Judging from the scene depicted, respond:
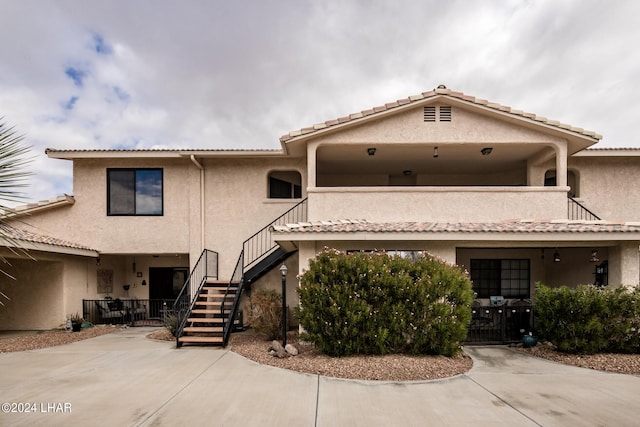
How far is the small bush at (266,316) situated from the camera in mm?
10352

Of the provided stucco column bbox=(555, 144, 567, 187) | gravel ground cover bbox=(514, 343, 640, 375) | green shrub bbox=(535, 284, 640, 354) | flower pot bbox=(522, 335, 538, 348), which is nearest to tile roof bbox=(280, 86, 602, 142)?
stucco column bbox=(555, 144, 567, 187)

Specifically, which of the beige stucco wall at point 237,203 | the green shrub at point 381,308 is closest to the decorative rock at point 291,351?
the green shrub at point 381,308

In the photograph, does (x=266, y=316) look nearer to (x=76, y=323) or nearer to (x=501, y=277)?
(x=76, y=323)

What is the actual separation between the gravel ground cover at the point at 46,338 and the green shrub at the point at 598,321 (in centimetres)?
1367

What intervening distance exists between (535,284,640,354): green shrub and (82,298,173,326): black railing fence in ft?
40.0

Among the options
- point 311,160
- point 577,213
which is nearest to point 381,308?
point 311,160

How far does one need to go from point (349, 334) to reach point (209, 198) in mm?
8179

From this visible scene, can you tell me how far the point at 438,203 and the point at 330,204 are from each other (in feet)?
11.2

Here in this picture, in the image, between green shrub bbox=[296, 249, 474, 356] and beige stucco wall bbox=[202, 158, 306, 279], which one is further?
beige stucco wall bbox=[202, 158, 306, 279]

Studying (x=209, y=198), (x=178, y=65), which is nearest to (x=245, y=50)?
(x=178, y=65)

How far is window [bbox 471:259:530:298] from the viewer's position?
44.9 ft

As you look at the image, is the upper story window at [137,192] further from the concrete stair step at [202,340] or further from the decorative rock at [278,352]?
the decorative rock at [278,352]

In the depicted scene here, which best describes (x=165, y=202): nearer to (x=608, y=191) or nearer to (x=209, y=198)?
(x=209, y=198)

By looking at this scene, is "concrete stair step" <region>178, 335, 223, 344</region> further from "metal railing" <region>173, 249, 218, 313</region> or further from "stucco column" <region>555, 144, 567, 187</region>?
"stucco column" <region>555, 144, 567, 187</region>
